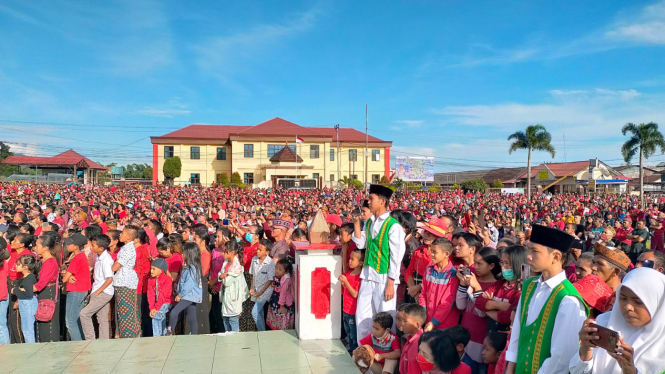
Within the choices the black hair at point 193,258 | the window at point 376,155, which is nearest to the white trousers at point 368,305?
the black hair at point 193,258

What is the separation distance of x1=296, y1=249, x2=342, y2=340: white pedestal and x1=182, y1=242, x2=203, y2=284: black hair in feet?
4.89

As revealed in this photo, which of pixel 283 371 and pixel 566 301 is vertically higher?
pixel 566 301

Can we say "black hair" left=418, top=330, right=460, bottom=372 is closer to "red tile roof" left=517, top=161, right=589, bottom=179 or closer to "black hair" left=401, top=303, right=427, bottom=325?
"black hair" left=401, top=303, right=427, bottom=325

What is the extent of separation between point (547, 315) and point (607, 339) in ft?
2.04

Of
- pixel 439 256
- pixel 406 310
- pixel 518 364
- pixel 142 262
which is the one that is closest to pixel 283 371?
pixel 406 310

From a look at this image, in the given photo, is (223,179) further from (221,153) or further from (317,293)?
(317,293)

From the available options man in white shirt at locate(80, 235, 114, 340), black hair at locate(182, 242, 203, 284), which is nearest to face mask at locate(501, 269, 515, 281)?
black hair at locate(182, 242, 203, 284)

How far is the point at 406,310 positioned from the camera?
3.91 metres

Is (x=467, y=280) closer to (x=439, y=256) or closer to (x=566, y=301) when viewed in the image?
(x=439, y=256)

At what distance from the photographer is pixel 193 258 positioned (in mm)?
5711

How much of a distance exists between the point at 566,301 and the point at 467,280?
3.90 feet

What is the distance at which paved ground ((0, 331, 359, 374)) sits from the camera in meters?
4.27

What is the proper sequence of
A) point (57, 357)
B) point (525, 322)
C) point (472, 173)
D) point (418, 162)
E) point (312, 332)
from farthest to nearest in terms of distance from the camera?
1. point (472, 173)
2. point (418, 162)
3. point (312, 332)
4. point (57, 357)
5. point (525, 322)

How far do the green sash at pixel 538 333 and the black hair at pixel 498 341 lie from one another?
2.16ft
